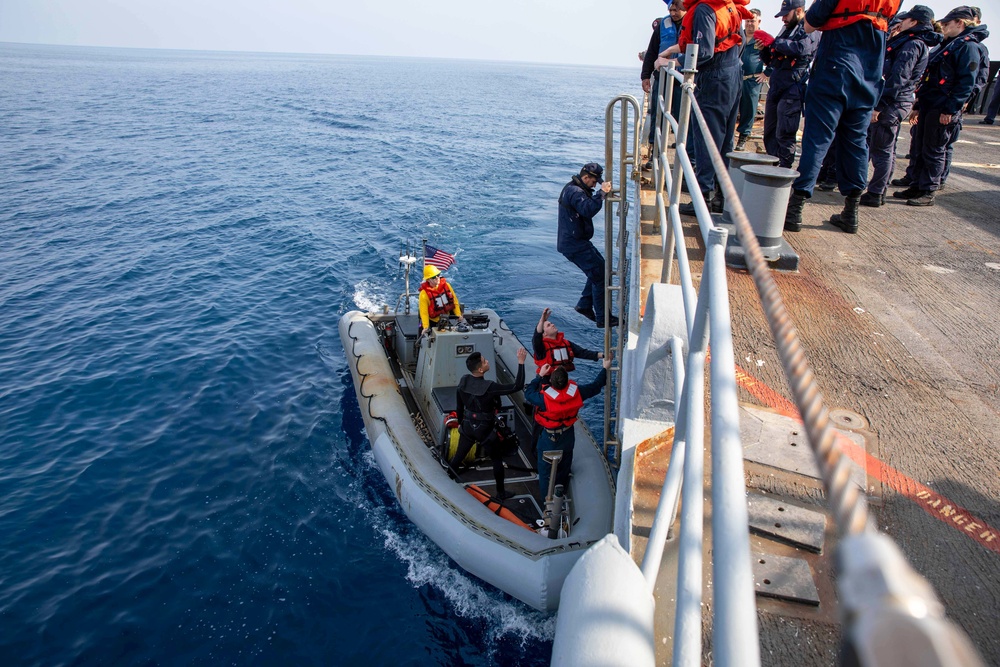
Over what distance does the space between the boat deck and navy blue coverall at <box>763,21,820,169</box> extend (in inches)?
38.2

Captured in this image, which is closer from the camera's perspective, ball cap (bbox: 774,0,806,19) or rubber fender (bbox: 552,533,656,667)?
rubber fender (bbox: 552,533,656,667)

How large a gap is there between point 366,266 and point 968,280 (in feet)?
50.6

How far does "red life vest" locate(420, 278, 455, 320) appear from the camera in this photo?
410 inches

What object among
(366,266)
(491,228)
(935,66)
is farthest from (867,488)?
(491,228)

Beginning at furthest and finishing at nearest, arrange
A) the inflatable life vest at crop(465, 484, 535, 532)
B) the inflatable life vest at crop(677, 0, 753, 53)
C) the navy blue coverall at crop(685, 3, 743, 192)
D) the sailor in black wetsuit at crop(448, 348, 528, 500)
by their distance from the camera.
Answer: the sailor in black wetsuit at crop(448, 348, 528, 500) → the inflatable life vest at crop(465, 484, 535, 532) → the navy blue coverall at crop(685, 3, 743, 192) → the inflatable life vest at crop(677, 0, 753, 53)

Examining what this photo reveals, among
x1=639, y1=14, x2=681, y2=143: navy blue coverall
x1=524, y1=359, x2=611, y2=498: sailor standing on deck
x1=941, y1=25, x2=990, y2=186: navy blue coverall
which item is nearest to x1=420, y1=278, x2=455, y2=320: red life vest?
x1=524, y1=359, x2=611, y2=498: sailor standing on deck

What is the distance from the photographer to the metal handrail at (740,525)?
53 centimetres

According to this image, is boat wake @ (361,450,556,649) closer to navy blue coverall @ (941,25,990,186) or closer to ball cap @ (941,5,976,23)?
navy blue coverall @ (941,25,990,186)

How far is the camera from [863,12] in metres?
5.53

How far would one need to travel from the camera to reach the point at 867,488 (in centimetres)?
314

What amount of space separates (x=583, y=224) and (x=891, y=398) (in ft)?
17.1

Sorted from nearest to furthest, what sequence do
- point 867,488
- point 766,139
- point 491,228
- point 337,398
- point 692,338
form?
1. point 692,338
2. point 867,488
3. point 766,139
4. point 337,398
5. point 491,228

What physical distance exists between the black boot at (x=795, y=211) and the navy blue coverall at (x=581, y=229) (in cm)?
211

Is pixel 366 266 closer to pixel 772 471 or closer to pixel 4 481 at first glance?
pixel 4 481
